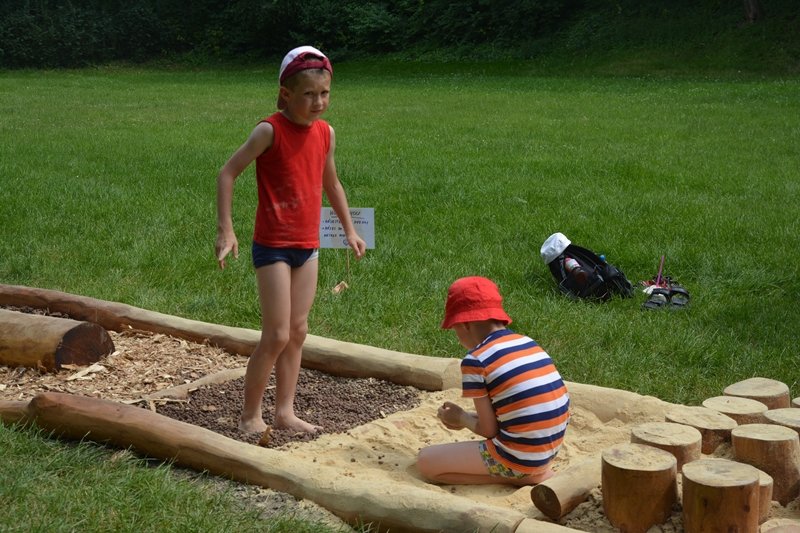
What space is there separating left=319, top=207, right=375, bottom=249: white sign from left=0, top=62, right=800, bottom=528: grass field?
336 millimetres

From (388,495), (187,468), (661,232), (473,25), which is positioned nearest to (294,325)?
(187,468)

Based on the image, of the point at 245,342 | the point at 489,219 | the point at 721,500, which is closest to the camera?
the point at 721,500

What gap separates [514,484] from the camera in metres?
4.13

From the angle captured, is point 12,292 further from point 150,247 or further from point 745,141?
point 745,141

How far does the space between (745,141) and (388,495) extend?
37.6 feet

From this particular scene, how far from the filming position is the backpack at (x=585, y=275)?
7078 millimetres

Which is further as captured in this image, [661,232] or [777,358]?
[661,232]

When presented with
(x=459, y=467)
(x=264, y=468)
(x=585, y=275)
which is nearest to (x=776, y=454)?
(x=459, y=467)

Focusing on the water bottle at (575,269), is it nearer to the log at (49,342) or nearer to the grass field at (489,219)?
the grass field at (489,219)

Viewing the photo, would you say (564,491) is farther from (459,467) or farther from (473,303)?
(473,303)

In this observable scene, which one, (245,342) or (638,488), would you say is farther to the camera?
(245,342)

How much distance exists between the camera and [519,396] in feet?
13.0

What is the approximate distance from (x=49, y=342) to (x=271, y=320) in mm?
1774

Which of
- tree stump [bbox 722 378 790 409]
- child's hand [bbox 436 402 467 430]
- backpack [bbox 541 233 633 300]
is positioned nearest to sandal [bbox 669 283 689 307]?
backpack [bbox 541 233 633 300]
